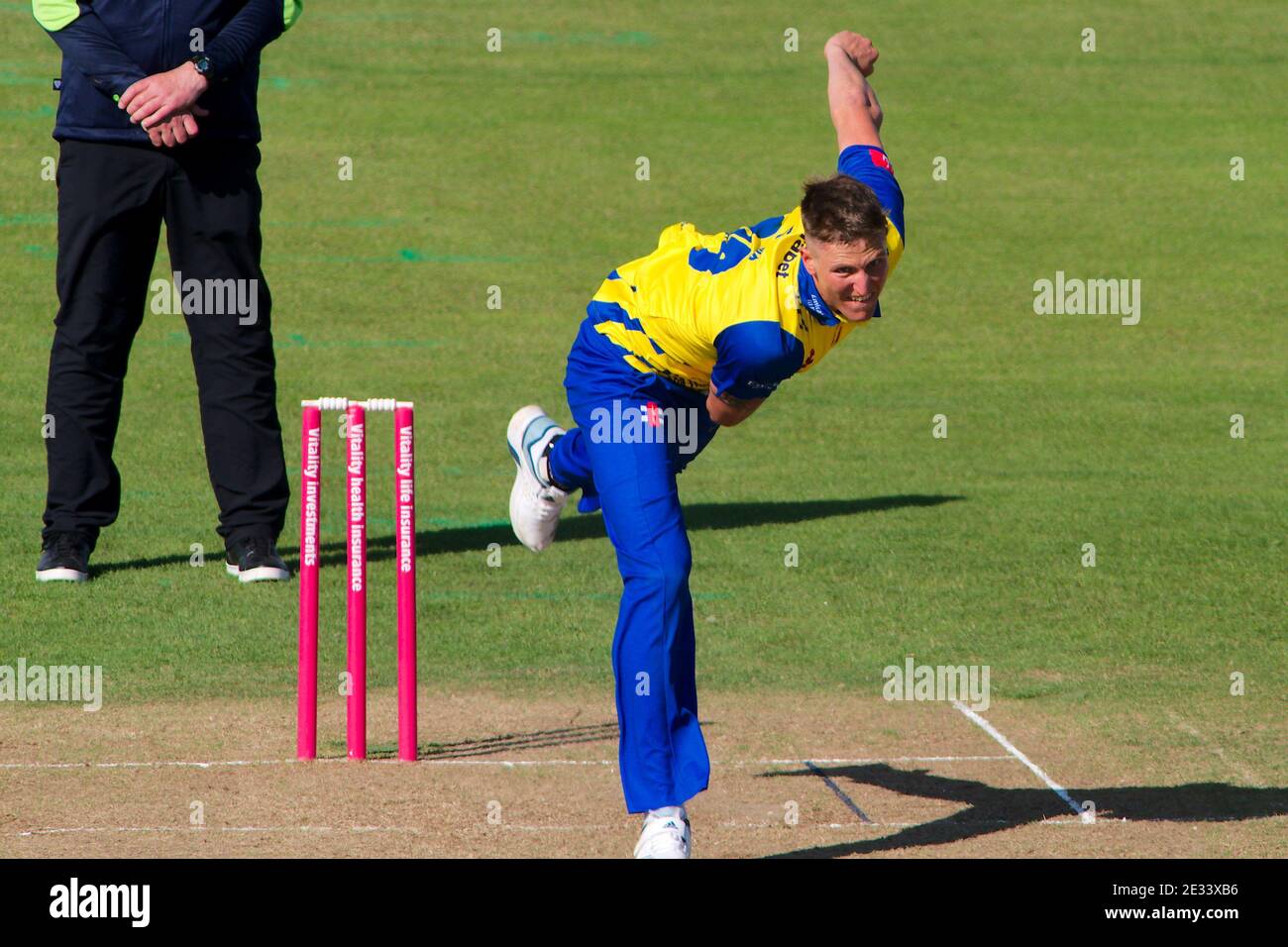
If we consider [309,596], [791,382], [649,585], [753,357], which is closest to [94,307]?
[309,596]

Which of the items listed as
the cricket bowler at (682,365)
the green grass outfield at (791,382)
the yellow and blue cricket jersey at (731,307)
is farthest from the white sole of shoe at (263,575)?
the yellow and blue cricket jersey at (731,307)

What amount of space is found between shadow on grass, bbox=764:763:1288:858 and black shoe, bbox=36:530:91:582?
14.3 feet

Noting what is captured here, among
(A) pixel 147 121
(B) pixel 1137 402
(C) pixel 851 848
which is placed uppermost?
(A) pixel 147 121

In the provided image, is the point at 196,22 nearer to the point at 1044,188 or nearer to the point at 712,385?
the point at 712,385

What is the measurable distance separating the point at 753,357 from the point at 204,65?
14.2ft

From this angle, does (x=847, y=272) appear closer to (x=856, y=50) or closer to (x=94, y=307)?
(x=856, y=50)

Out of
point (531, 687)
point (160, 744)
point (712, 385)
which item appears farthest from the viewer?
point (531, 687)

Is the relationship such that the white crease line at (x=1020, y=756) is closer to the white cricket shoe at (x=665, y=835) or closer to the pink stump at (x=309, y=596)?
the white cricket shoe at (x=665, y=835)

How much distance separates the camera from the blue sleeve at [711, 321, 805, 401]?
598 centimetres

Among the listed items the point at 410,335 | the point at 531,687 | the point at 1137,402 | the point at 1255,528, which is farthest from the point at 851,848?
the point at 410,335

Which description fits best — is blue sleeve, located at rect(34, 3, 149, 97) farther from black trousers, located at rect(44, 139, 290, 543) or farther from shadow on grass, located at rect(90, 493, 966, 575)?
shadow on grass, located at rect(90, 493, 966, 575)

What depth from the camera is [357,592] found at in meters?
7.11

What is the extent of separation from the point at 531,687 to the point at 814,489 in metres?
4.42

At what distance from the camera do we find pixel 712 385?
618cm
